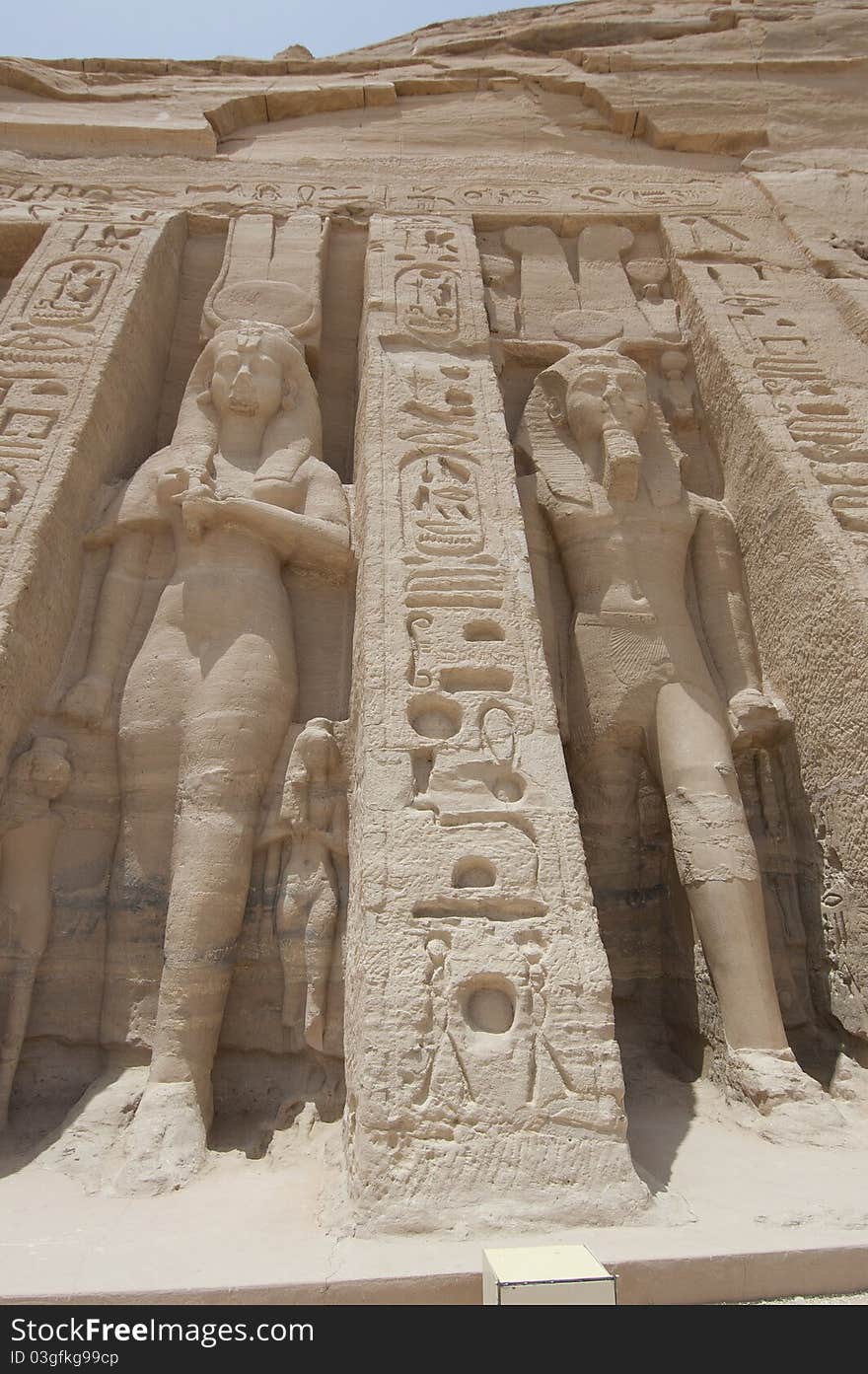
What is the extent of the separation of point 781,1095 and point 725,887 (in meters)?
0.75

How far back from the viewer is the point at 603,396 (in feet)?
15.7

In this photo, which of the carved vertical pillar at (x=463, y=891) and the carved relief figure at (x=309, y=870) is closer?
the carved vertical pillar at (x=463, y=891)

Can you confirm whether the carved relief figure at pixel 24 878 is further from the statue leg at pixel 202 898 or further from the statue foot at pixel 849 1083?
the statue foot at pixel 849 1083

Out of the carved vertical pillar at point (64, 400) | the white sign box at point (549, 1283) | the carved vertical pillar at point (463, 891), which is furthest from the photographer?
the carved vertical pillar at point (64, 400)

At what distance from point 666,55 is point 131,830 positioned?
296 inches

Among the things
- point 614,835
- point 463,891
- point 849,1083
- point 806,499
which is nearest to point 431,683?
point 463,891

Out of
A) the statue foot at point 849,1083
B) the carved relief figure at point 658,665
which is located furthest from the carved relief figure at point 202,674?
the statue foot at point 849,1083

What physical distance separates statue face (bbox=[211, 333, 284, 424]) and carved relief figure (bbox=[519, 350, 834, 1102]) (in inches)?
51.2

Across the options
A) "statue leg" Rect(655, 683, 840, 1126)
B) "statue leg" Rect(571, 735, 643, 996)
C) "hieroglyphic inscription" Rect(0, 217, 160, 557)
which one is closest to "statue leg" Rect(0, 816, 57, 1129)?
"hieroglyphic inscription" Rect(0, 217, 160, 557)

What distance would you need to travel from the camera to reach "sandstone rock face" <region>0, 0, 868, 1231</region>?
115 inches

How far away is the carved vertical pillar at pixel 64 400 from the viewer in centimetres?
390
